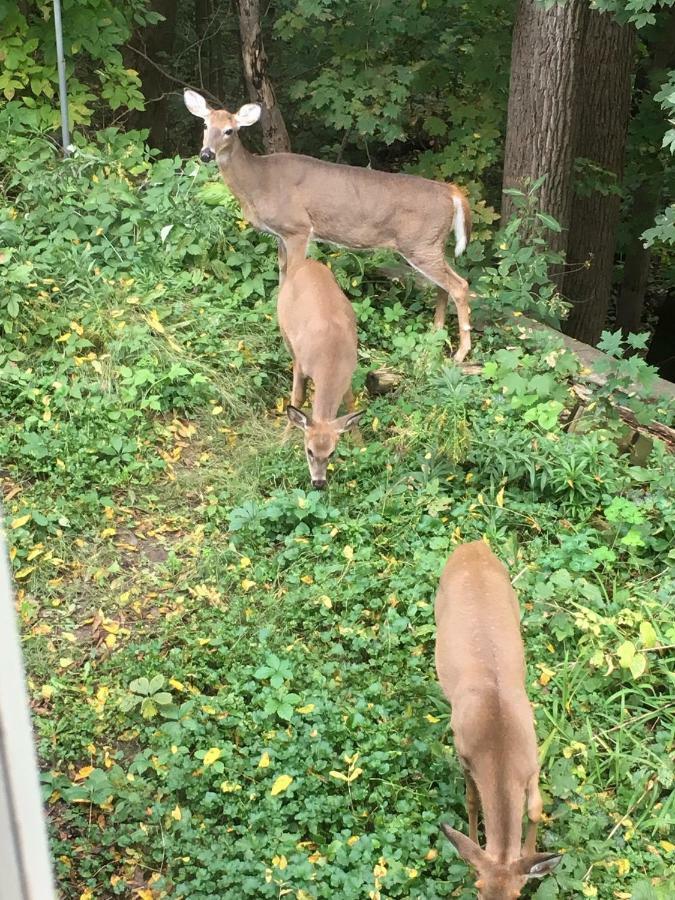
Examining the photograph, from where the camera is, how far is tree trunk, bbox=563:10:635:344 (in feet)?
30.2

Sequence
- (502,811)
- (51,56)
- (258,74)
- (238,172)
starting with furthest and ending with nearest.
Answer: (258,74) < (51,56) < (238,172) < (502,811)

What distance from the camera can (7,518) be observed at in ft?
17.1

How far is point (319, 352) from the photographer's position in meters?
6.11

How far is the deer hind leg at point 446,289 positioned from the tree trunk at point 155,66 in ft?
14.5

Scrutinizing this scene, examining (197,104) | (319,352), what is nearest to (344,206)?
(197,104)

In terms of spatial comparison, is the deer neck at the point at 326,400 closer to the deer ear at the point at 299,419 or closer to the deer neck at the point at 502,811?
the deer ear at the point at 299,419

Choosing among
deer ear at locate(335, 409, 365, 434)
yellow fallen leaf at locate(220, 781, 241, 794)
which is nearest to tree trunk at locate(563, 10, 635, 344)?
deer ear at locate(335, 409, 365, 434)

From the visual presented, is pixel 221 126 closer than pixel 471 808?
No

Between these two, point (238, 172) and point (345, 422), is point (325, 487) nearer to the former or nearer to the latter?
point (345, 422)

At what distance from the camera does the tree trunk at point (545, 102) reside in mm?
7879

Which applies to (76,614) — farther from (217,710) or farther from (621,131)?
(621,131)

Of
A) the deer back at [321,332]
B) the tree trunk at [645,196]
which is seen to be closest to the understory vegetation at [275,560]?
the deer back at [321,332]

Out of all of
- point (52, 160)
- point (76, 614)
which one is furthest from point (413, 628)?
point (52, 160)

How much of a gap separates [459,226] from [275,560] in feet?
11.3
